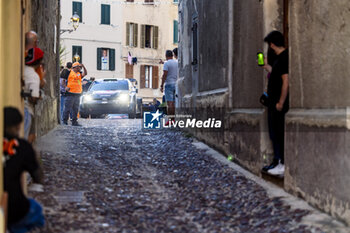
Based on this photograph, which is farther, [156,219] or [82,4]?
[82,4]

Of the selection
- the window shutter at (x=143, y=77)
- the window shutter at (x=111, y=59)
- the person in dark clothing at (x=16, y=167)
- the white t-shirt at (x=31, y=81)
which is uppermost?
the window shutter at (x=111, y=59)

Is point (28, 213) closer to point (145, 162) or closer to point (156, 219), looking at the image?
point (156, 219)

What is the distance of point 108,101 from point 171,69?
758cm

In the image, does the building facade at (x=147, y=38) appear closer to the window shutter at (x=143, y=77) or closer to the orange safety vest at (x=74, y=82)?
the window shutter at (x=143, y=77)

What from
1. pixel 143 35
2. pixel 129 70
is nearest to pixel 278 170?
pixel 129 70

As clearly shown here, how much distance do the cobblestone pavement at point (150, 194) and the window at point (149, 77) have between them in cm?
3356

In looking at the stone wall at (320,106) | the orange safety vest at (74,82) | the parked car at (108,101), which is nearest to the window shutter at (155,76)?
the parked car at (108,101)

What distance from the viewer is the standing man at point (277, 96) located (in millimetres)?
8195

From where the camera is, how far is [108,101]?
24.6m

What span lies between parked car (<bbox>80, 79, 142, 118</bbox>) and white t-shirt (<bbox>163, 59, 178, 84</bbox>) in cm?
710

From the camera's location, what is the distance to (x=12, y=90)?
495 centimetres

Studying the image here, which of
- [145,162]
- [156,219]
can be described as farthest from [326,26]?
[145,162]

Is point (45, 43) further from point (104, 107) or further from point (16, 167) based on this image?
point (104, 107)

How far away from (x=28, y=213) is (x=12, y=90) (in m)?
0.95
